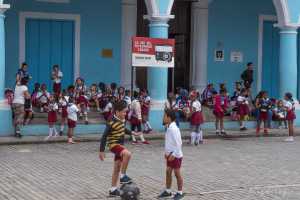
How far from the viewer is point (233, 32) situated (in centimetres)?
2181

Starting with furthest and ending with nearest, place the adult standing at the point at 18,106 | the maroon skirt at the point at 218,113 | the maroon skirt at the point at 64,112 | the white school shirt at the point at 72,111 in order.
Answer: the maroon skirt at the point at 218,113 → the maroon skirt at the point at 64,112 → the adult standing at the point at 18,106 → the white school shirt at the point at 72,111

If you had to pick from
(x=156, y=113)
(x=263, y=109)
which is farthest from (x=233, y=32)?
(x=156, y=113)

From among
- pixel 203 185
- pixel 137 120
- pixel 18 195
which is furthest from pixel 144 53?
pixel 18 195

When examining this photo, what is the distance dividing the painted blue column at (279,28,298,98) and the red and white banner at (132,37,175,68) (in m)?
4.61

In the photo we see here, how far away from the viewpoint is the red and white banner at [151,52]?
16.0 m

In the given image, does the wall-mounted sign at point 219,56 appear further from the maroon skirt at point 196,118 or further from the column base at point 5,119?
the column base at point 5,119

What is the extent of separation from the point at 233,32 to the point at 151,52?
246 inches

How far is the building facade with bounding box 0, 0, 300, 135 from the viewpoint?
1867 cm

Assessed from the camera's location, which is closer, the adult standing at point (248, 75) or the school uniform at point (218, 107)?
the school uniform at point (218, 107)

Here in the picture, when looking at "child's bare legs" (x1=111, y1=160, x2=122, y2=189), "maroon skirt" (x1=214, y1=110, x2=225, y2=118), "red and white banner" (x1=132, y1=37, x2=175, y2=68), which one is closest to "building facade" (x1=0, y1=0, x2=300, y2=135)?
"red and white banner" (x1=132, y1=37, x2=175, y2=68)

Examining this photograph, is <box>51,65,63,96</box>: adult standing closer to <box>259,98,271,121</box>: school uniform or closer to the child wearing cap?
the child wearing cap

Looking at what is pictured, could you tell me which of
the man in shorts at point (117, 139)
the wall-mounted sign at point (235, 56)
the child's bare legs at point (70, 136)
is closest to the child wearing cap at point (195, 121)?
the child's bare legs at point (70, 136)

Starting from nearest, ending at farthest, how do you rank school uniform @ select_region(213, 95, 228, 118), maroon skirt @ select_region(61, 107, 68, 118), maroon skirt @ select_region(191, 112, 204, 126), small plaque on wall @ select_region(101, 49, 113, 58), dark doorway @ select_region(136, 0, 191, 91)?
maroon skirt @ select_region(191, 112, 204, 126), maroon skirt @ select_region(61, 107, 68, 118), school uniform @ select_region(213, 95, 228, 118), small plaque on wall @ select_region(101, 49, 113, 58), dark doorway @ select_region(136, 0, 191, 91)

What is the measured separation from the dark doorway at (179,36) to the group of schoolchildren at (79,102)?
240 cm
